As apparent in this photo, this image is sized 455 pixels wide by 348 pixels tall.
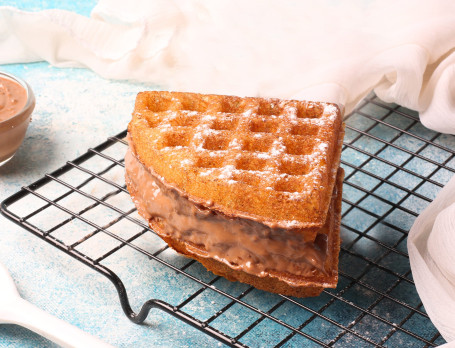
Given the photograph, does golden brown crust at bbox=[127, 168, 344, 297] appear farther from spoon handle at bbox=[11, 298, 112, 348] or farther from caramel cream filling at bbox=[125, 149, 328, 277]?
spoon handle at bbox=[11, 298, 112, 348]

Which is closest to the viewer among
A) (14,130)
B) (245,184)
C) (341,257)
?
(245,184)

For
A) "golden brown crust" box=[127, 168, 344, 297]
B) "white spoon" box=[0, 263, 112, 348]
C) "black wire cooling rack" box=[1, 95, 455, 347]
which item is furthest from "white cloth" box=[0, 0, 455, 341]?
"white spoon" box=[0, 263, 112, 348]

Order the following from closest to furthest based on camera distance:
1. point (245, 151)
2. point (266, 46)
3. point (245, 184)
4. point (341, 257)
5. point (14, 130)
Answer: point (245, 184) → point (245, 151) → point (341, 257) → point (14, 130) → point (266, 46)

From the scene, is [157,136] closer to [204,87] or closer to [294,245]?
[294,245]

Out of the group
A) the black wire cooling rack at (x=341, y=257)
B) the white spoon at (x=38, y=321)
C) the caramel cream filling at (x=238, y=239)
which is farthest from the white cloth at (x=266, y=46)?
the white spoon at (x=38, y=321)

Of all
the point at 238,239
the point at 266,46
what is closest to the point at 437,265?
the point at 238,239

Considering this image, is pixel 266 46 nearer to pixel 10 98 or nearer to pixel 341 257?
pixel 10 98

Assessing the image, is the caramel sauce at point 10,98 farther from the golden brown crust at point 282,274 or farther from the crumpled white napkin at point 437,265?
the crumpled white napkin at point 437,265
